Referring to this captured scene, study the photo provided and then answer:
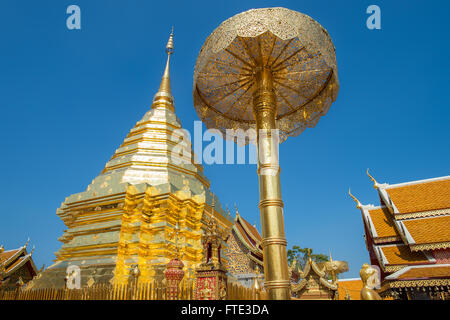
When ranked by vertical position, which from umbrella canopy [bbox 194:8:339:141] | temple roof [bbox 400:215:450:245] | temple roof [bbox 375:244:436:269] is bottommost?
temple roof [bbox 375:244:436:269]

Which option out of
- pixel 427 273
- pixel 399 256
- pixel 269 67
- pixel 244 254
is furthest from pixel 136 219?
pixel 399 256

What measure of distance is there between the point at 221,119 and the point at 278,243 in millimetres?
3600

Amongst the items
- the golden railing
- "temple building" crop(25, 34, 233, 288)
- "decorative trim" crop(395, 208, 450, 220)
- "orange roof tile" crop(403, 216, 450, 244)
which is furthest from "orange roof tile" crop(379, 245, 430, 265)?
the golden railing

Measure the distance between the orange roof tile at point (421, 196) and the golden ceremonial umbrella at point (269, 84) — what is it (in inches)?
351

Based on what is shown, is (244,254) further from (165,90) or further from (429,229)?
(165,90)

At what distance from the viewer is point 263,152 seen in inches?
163

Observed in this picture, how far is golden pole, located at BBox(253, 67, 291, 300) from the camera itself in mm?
3494

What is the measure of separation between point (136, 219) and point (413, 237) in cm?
1001

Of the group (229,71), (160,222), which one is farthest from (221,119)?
(160,222)

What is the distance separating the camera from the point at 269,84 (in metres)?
4.80

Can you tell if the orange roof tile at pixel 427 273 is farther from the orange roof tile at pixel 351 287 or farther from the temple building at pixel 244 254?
the orange roof tile at pixel 351 287

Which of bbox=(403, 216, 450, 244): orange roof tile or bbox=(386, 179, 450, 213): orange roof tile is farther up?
bbox=(386, 179, 450, 213): orange roof tile

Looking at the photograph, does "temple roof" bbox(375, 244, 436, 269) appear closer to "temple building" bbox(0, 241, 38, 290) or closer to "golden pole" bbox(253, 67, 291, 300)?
"golden pole" bbox(253, 67, 291, 300)
